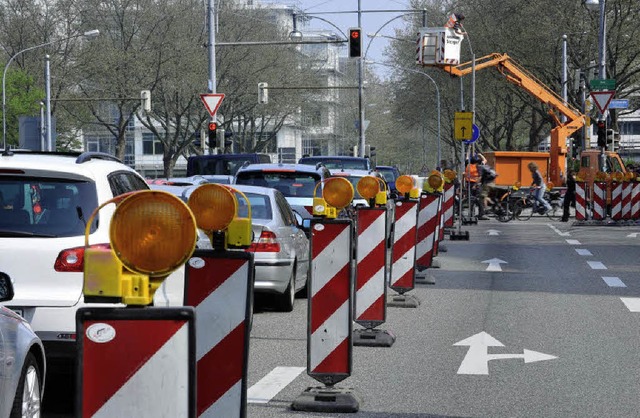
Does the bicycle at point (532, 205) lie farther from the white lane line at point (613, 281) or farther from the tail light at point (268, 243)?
the tail light at point (268, 243)

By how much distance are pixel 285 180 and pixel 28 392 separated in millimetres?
12855

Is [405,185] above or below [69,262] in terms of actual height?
above

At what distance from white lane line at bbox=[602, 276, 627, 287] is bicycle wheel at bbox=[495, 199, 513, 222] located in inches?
718

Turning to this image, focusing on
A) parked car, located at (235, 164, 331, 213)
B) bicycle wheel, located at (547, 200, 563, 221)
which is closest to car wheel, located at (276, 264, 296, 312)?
parked car, located at (235, 164, 331, 213)

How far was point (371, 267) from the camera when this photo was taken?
10930 millimetres

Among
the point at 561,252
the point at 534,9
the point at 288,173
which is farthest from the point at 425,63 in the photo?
the point at 288,173

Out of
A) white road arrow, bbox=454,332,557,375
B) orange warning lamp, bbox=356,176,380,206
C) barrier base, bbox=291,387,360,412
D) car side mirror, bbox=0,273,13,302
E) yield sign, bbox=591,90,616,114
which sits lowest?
white road arrow, bbox=454,332,557,375

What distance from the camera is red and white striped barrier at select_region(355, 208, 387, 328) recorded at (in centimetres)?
1093

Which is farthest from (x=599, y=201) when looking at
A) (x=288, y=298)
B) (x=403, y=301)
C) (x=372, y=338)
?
(x=372, y=338)

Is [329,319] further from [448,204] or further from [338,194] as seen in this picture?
[448,204]

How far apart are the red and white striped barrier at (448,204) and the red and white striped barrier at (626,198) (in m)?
8.62

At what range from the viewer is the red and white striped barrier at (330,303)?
8.57 m

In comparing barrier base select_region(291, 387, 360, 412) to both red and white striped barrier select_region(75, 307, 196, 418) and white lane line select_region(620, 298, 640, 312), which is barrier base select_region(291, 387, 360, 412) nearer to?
red and white striped barrier select_region(75, 307, 196, 418)

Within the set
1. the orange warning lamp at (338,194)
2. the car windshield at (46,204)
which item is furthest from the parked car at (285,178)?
the car windshield at (46,204)
